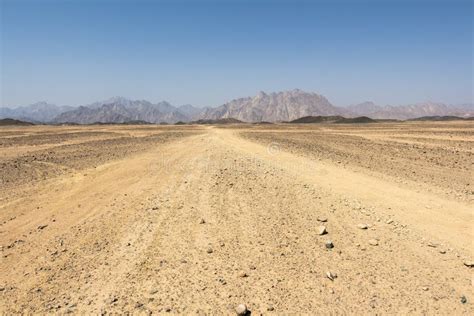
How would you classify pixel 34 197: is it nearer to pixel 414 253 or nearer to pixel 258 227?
pixel 258 227

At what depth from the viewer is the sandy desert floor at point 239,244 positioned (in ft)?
21.9

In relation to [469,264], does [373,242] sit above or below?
above

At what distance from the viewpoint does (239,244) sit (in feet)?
28.6

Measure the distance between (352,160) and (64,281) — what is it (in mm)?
18497

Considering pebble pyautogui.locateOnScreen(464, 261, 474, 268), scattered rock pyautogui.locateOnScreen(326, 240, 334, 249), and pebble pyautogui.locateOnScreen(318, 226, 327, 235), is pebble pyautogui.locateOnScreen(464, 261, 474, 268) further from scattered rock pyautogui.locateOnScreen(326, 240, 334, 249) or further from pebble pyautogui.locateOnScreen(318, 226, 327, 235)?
pebble pyautogui.locateOnScreen(318, 226, 327, 235)

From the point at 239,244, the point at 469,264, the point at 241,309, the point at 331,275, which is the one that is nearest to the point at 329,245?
the point at 331,275

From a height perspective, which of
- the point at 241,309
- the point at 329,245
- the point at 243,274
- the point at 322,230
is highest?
the point at 322,230

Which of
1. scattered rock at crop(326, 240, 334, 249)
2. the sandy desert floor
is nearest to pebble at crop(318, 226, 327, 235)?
the sandy desert floor

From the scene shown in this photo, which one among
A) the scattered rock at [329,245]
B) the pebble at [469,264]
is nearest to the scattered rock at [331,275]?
the scattered rock at [329,245]

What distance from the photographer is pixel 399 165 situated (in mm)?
20688

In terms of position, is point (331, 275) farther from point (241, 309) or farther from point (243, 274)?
point (241, 309)

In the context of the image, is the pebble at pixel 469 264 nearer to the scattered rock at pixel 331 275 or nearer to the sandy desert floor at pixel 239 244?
the sandy desert floor at pixel 239 244

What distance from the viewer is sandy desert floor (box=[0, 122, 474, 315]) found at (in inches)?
263

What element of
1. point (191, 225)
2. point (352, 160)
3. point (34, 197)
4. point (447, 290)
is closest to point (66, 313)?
point (191, 225)
